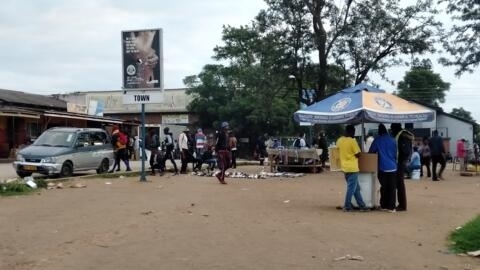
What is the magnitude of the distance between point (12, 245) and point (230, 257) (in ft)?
9.69

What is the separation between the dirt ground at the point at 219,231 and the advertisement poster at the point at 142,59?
12.8ft

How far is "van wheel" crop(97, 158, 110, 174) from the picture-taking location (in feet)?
71.7

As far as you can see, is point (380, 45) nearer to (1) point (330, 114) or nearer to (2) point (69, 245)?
(1) point (330, 114)

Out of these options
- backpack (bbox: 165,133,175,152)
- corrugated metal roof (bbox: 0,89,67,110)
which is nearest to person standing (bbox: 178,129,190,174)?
backpack (bbox: 165,133,175,152)

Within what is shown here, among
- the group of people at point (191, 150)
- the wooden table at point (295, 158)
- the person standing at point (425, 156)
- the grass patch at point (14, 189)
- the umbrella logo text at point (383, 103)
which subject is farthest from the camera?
the wooden table at point (295, 158)


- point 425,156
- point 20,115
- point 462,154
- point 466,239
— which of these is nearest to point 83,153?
point 425,156

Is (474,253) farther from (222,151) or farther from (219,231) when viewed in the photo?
(222,151)

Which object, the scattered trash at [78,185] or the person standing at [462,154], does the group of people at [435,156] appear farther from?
the scattered trash at [78,185]

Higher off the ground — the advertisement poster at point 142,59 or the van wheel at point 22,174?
the advertisement poster at point 142,59

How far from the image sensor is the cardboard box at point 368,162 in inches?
477

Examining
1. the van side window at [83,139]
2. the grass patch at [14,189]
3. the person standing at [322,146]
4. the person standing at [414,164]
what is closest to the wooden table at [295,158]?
the person standing at [322,146]

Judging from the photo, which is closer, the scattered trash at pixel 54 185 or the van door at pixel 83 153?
the scattered trash at pixel 54 185

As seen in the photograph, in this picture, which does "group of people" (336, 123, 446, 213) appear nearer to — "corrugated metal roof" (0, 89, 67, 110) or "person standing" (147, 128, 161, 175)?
"person standing" (147, 128, 161, 175)

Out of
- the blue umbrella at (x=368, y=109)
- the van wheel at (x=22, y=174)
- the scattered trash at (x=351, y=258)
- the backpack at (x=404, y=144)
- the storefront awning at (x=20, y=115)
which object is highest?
the storefront awning at (x=20, y=115)
